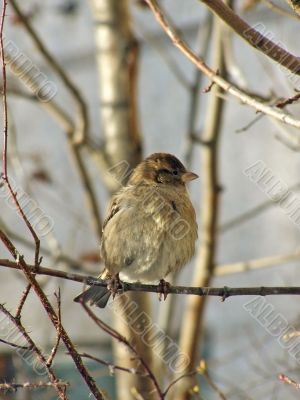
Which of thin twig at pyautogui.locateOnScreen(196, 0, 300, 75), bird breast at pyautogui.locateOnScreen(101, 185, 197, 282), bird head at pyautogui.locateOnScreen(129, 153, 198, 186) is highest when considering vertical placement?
bird head at pyautogui.locateOnScreen(129, 153, 198, 186)

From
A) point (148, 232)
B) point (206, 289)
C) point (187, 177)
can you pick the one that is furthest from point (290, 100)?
point (187, 177)

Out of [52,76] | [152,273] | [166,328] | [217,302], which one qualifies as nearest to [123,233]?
[152,273]

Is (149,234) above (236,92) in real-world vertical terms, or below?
above

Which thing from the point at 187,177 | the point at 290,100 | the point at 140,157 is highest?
the point at 140,157

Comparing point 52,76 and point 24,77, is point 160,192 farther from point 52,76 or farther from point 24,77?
point 52,76

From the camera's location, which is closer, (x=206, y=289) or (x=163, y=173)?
(x=206, y=289)

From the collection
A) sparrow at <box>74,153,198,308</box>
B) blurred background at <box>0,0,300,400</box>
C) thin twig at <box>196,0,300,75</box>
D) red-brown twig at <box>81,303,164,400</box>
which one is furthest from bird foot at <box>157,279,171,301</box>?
blurred background at <box>0,0,300,400</box>

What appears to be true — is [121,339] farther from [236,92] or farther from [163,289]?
[236,92]

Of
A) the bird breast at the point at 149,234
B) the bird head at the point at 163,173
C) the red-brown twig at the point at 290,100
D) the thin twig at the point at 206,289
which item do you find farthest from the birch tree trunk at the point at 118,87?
the red-brown twig at the point at 290,100

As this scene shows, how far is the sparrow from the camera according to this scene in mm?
3770

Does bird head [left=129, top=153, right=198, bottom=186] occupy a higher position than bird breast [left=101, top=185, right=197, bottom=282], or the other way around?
bird head [left=129, top=153, right=198, bottom=186]

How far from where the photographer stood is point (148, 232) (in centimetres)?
376

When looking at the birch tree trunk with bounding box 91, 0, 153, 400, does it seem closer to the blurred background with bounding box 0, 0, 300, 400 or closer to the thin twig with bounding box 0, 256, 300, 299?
the blurred background with bounding box 0, 0, 300, 400

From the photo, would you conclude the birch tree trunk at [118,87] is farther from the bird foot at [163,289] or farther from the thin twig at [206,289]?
the thin twig at [206,289]
